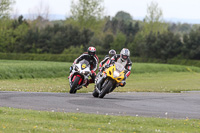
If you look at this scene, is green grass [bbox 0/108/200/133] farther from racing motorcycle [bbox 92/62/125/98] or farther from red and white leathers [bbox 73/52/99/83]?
red and white leathers [bbox 73/52/99/83]

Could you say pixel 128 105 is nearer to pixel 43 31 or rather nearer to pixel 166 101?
pixel 166 101

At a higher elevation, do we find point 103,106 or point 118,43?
point 103,106

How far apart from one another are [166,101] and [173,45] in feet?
210

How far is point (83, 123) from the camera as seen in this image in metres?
10.8

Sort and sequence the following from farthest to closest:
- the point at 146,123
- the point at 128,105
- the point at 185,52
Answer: the point at 185,52 → the point at 128,105 → the point at 146,123

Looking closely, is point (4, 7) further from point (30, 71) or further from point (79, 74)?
point (79, 74)

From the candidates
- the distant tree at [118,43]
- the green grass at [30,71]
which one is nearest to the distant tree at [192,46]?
the distant tree at [118,43]

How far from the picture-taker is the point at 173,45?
79.9 meters

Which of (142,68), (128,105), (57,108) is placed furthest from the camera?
(142,68)

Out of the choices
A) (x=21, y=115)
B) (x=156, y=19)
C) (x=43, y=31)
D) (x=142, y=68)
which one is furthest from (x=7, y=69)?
(x=156, y=19)

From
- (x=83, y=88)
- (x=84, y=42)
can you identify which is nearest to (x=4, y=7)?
(x=84, y=42)

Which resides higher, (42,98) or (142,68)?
(42,98)

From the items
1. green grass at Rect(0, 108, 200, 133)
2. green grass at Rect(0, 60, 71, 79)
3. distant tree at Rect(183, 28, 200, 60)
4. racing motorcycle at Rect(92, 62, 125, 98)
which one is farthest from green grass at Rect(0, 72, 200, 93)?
distant tree at Rect(183, 28, 200, 60)

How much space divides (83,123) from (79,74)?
343 inches
